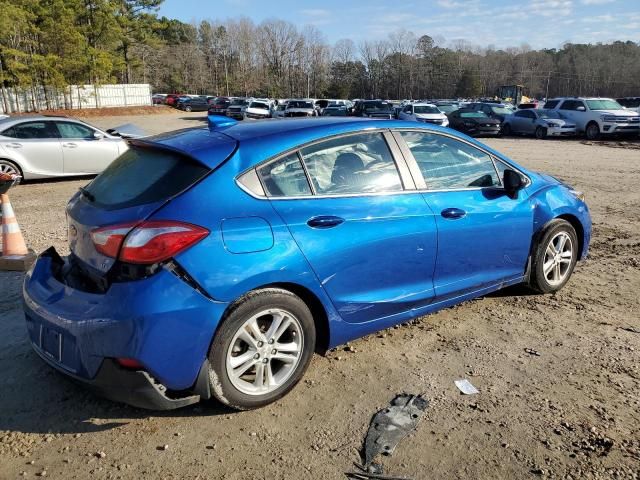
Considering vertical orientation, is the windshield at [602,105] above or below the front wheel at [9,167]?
above

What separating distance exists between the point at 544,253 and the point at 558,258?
0.92 feet

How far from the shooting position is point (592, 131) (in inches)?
963

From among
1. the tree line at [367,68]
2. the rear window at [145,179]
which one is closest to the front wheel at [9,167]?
the rear window at [145,179]

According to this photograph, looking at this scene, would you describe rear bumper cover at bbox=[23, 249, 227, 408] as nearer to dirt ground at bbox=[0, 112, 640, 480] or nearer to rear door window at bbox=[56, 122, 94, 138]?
dirt ground at bbox=[0, 112, 640, 480]

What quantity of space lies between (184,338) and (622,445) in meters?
2.33

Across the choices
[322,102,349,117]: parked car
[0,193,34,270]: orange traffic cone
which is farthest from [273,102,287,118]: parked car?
[0,193,34,270]: orange traffic cone

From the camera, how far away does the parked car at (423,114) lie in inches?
1048

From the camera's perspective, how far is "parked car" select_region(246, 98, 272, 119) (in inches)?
1395

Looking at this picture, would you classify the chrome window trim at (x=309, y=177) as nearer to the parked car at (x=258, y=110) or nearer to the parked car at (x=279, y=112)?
the parked car at (x=279, y=112)

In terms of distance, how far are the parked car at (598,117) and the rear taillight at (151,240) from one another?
25.2 metres

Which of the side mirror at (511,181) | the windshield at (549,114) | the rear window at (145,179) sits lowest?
the windshield at (549,114)

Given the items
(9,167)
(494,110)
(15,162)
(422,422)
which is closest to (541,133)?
(494,110)

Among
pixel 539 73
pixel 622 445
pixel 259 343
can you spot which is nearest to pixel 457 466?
pixel 622 445

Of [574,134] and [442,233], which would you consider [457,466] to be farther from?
[574,134]
